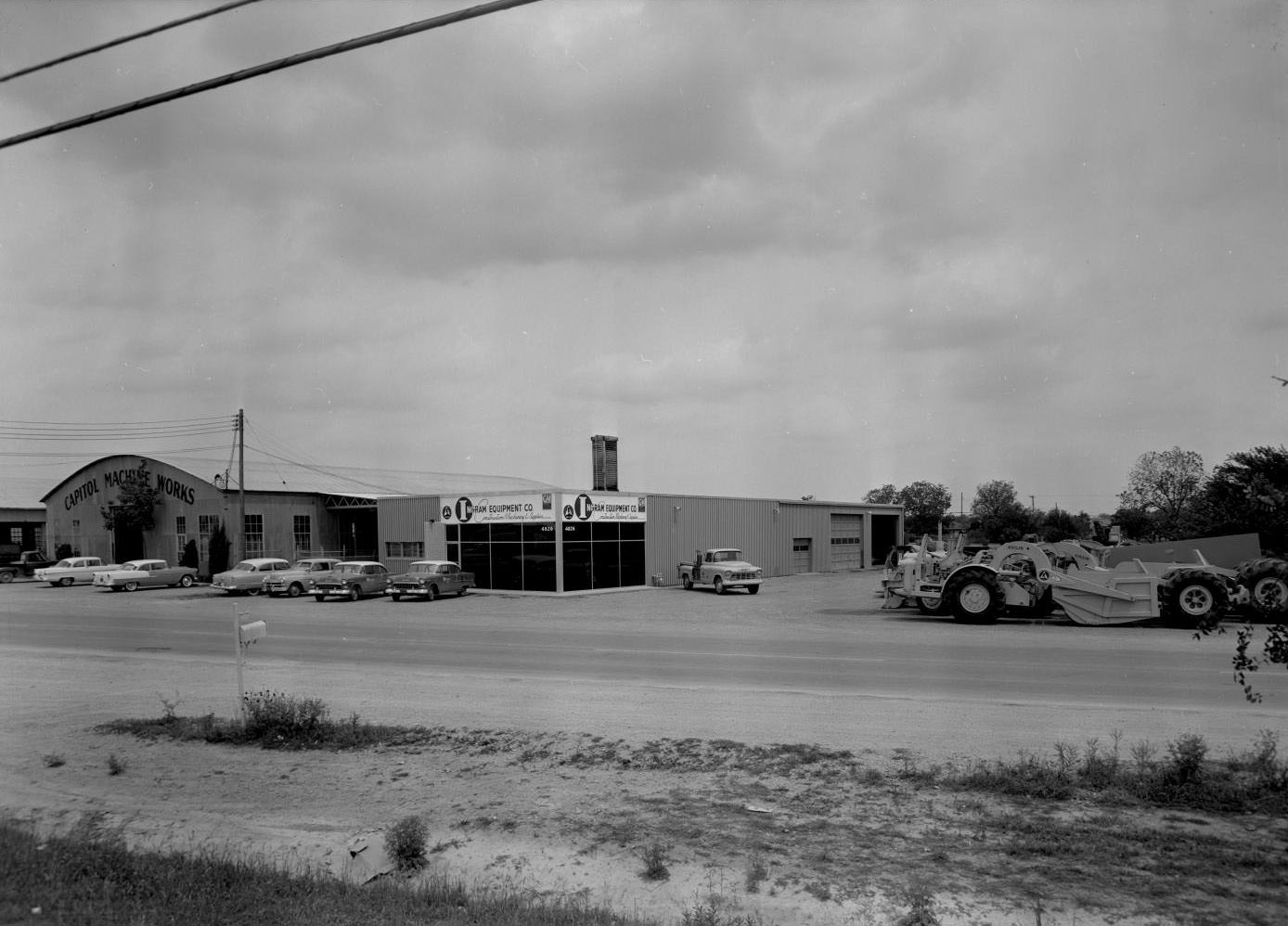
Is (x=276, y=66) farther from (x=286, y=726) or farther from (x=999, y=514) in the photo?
(x=999, y=514)

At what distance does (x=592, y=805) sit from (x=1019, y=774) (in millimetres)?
3655

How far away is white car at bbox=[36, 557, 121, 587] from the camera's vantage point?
45.2 m

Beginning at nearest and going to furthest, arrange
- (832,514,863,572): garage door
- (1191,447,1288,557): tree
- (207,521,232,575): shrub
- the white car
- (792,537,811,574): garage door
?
(1191,447,1288,557): tree → the white car → (207,521,232,575): shrub → (792,537,811,574): garage door → (832,514,863,572): garage door

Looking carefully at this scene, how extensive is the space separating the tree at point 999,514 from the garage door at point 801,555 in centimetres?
1010

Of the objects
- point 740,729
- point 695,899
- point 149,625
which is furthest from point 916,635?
point 149,625

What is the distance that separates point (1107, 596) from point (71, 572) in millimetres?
45577

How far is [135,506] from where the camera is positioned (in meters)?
50.7

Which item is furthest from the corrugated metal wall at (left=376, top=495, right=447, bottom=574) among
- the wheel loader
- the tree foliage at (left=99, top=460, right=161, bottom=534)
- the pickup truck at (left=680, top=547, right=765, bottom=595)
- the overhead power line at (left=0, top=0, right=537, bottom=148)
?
the overhead power line at (left=0, top=0, right=537, bottom=148)

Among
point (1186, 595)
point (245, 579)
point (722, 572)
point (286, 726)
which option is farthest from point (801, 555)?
point (286, 726)

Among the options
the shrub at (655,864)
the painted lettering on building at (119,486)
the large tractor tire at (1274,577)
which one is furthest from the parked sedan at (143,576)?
the large tractor tire at (1274,577)

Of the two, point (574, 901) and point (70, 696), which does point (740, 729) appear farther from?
point (70, 696)

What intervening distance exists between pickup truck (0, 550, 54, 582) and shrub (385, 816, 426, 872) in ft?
178

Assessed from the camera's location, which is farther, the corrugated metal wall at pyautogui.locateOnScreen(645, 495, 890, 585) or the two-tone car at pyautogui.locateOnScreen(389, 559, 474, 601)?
the corrugated metal wall at pyautogui.locateOnScreen(645, 495, 890, 585)

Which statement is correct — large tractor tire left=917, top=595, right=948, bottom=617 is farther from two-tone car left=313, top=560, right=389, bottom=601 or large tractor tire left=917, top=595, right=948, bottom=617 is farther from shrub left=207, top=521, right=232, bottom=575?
shrub left=207, top=521, right=232, bottom=575
